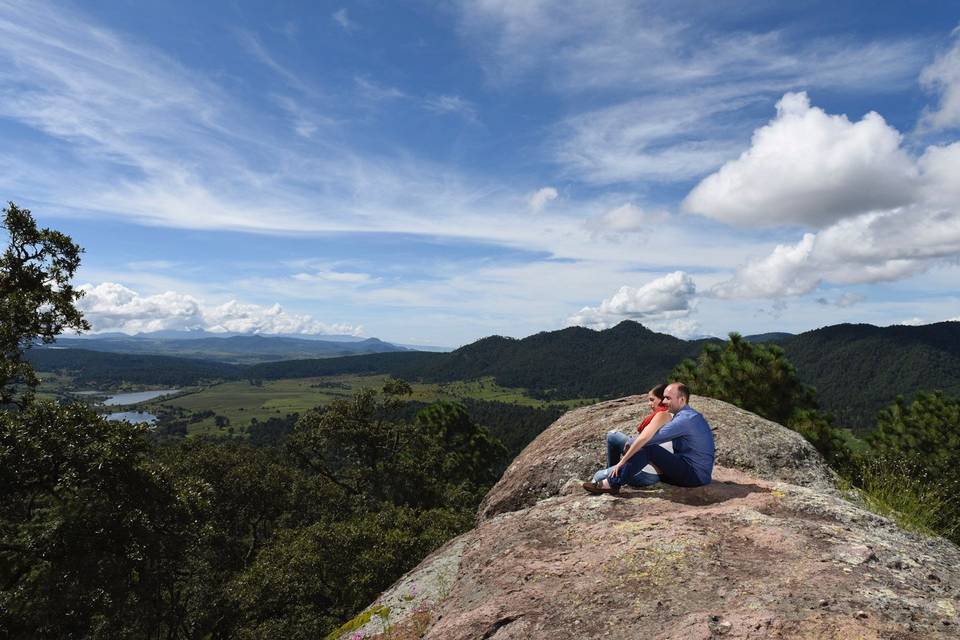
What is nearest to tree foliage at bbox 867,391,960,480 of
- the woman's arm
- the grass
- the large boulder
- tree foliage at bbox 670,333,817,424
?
tree foliage at bbox 670,333,817,424

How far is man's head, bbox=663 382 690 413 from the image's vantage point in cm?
807

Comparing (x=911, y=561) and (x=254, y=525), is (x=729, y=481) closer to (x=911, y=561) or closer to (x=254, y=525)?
(x=911, y=561)

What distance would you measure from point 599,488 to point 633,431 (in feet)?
8.57

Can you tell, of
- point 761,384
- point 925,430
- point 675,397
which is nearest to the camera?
point 675,397

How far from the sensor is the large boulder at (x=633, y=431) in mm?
9477

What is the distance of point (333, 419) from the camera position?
3684cm

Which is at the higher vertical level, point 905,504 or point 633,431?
point 633,431

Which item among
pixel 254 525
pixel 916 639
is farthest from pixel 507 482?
pixel 254 525

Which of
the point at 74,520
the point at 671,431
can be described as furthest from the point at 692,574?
the point at 74,520

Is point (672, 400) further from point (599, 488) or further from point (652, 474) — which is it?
point (599, 488)

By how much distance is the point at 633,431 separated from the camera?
1037cm

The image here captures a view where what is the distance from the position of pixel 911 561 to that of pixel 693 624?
9.39 ft

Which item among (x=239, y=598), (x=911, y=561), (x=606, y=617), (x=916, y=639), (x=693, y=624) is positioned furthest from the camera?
(x=239, y=598)

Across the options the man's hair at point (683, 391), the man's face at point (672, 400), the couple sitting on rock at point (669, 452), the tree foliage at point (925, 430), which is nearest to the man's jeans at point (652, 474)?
the couple sitting on rock at point (669, 452)
